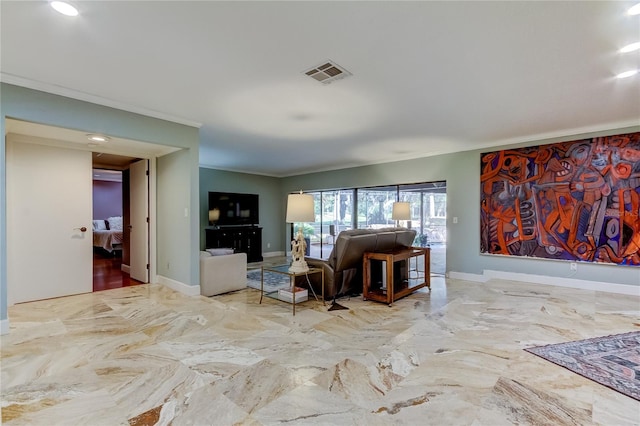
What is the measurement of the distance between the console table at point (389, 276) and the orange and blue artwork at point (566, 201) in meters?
1.72

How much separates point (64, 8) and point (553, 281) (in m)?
6.59

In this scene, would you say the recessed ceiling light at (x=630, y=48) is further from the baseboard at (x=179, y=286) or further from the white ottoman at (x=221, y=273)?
the baseboard at (x=179, y=286)

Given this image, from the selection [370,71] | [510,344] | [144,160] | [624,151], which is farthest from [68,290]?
[624,151]

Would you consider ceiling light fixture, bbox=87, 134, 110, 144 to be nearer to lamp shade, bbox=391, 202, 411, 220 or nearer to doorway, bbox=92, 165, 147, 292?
doorway, bbox=92, 165, 147, 292

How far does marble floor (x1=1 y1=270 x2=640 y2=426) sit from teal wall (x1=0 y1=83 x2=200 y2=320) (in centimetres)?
75

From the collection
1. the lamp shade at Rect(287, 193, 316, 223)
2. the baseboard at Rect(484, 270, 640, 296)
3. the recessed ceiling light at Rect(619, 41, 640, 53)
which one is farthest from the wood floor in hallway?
the recessed ceiling light at Rect(619, 41, 640, 53)

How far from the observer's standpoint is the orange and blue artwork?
4.25 meters

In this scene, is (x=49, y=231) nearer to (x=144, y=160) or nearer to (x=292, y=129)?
(x=144, y=160)

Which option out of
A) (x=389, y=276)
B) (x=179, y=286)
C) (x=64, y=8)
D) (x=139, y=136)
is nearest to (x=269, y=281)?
(x=179, y=286)

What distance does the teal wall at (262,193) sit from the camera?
7.71 metres

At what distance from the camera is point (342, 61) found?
8.44 feet

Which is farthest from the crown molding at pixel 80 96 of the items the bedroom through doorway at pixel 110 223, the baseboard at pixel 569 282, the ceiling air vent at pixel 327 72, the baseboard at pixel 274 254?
the baseboard at pixel 569 282

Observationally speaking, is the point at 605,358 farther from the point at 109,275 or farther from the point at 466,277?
the point at 109,275

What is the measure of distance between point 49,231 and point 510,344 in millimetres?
5778
